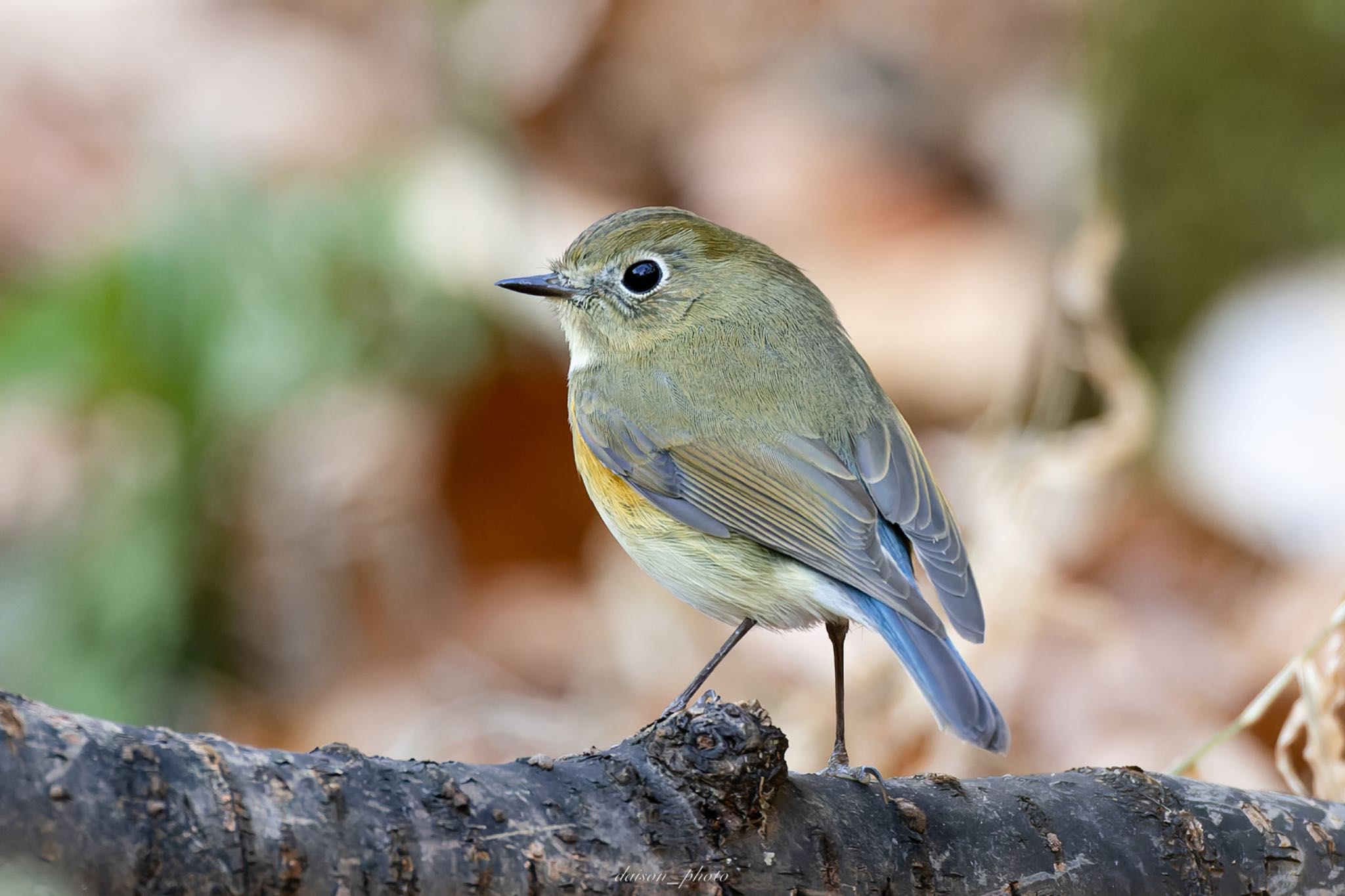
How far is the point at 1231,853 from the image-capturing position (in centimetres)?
216

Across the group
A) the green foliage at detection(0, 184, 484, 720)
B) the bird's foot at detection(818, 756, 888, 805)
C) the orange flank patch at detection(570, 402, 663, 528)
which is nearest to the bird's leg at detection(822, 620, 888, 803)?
the bird's foot at detection(818, 756, 888, 805)

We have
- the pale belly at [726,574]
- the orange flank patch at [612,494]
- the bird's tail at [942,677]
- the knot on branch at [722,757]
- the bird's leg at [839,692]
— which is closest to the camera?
the knot on branch at [722,757]

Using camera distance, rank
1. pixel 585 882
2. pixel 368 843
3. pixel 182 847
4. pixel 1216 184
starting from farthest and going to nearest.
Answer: pixel 1216 184 → pixel 585 882 → pixel 368 843 → pixel 182 847

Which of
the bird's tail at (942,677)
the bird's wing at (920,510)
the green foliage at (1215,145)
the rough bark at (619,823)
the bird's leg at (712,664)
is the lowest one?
the rough bark at (619,823)

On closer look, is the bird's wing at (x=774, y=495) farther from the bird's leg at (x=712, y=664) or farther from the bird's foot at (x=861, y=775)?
the bird's foot at (x=861, y=775)

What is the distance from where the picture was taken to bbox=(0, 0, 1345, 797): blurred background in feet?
14.9

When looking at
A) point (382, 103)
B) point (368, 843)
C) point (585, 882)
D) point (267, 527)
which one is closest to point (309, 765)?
point (368, 843)

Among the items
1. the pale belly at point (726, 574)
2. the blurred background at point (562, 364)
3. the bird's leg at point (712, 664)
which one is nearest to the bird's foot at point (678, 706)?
the bird's leg at point (712, 664)

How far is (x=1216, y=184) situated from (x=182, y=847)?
5537 millimetres

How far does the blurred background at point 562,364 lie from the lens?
4.55 metres

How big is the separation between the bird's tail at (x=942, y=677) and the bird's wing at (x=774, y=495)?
29 mm

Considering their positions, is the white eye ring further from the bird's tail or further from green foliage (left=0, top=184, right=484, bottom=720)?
green foliage (left=0, top=184, right=484, bottom=720)

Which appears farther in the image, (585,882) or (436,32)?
(436,32)

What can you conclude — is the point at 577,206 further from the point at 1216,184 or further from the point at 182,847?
the point at 182,847
